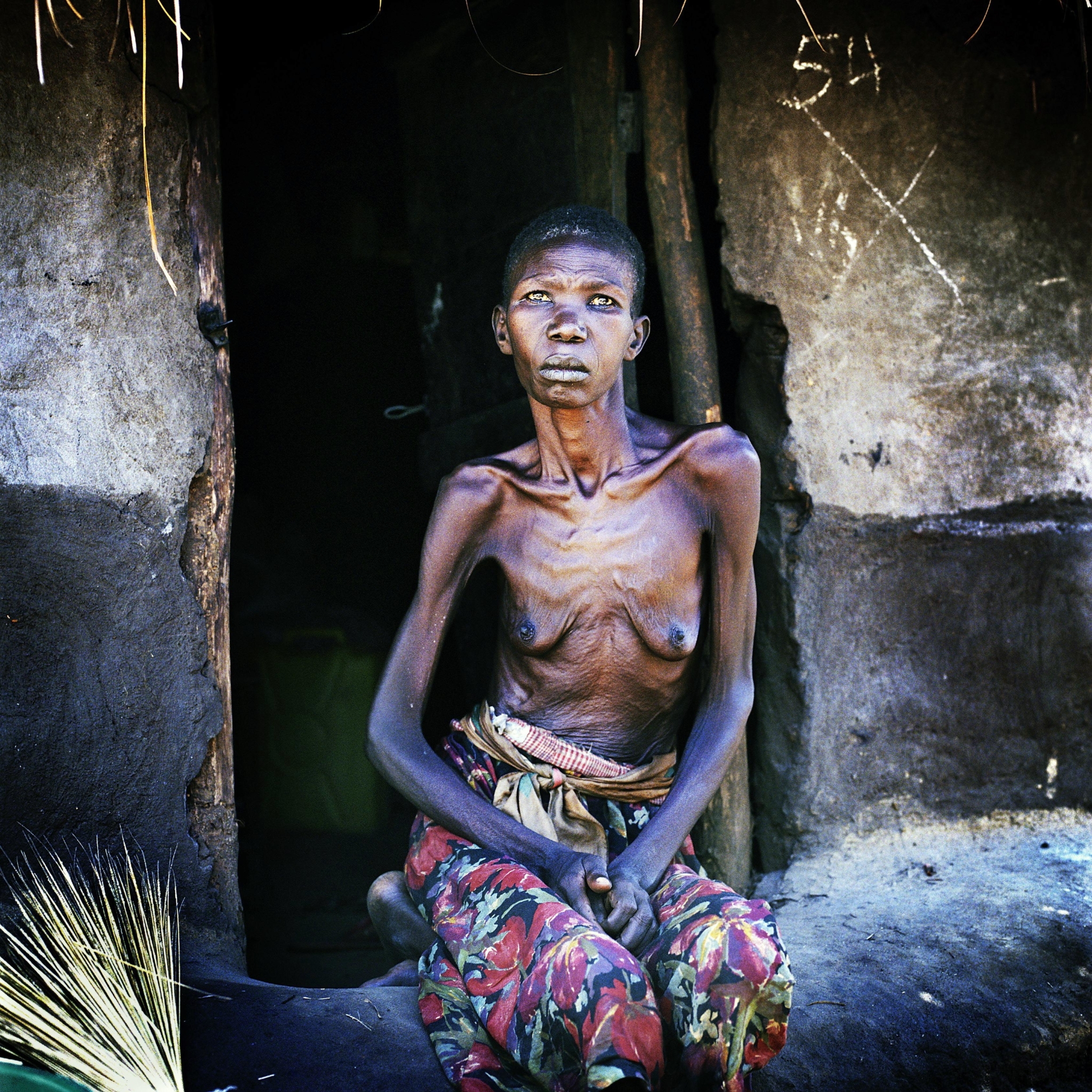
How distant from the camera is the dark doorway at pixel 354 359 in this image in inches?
130

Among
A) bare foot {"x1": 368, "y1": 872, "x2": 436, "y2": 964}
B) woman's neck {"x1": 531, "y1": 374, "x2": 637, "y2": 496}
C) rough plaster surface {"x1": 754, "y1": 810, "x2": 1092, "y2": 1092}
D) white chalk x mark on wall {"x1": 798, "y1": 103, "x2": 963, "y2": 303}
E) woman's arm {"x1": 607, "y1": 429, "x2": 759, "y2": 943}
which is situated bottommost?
rough plaster surface {"x1": 754, "y1": 810, "x2": 1092, "y2": 1092}

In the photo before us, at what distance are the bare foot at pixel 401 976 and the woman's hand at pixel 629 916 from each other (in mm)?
562

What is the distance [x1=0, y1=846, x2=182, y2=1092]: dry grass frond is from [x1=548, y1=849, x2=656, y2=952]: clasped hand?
0.68 metres

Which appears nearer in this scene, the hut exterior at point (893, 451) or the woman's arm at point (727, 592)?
the woman's arm at point (727, 592)

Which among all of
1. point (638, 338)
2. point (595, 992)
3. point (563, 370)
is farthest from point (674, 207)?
point (595, 992)

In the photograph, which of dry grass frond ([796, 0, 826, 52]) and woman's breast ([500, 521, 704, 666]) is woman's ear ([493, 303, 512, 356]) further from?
dry grass frond ([796, 0, 826, 52])

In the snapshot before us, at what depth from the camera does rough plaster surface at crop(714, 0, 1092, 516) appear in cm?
278

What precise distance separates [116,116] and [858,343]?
186cm

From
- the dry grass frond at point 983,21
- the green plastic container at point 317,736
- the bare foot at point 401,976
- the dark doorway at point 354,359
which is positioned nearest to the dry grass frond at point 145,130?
the dark doorway at point 354,359

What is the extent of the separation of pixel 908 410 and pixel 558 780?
1.41 metres

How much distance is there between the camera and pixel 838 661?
278 cm

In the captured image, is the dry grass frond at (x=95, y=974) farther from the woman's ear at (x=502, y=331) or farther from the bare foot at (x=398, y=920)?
the woman's ear at (x=502, y=331)

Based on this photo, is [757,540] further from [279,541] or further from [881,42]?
[279,541]

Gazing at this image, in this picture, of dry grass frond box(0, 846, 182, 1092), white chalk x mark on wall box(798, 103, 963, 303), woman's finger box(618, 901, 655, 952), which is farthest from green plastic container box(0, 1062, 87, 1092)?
white chalk x mark on wall box(798, 103, 963, 303)
